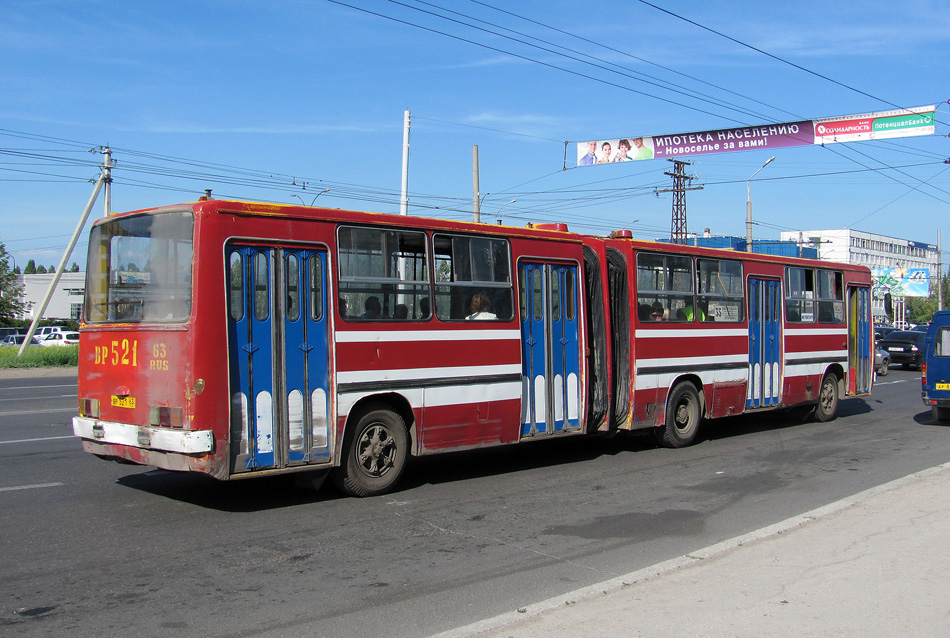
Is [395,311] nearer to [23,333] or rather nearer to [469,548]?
[469,548]

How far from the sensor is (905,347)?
113 ft

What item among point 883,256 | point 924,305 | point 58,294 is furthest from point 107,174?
point 883,256

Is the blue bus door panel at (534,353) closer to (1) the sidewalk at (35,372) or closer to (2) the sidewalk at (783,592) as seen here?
(2) the sidewalk at (783,592)

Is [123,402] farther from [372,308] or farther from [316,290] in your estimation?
[372,308]

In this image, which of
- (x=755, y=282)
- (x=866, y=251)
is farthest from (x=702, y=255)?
(x=866, y=251)

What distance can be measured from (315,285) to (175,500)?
2.57 metres

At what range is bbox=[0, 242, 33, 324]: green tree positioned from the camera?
183 feet

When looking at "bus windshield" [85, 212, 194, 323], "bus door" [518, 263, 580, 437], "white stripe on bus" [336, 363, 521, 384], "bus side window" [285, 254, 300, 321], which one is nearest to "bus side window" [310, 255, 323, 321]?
A: "bus side window" [285, 254, 300, 321]

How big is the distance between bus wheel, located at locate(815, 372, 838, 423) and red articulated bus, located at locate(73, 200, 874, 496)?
5.08 metres

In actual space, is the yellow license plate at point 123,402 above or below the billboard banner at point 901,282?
below

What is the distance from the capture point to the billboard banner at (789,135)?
2373 cm

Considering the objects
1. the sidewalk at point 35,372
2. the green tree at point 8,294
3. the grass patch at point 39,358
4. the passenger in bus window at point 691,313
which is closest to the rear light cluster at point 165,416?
the passenger in bus window at point 691,313

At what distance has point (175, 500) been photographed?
27.7 feet

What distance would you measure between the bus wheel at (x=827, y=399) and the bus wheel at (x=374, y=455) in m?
10.4
